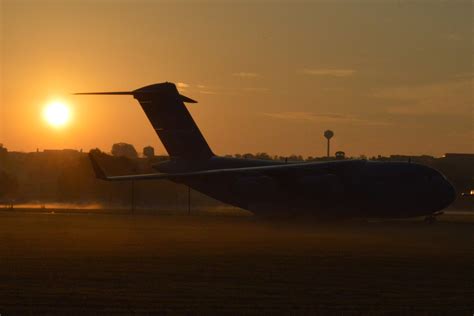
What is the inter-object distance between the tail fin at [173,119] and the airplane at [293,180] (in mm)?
49

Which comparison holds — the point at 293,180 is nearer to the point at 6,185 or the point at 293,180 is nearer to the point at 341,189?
the point at 341,189

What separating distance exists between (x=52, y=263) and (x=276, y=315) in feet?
27.8

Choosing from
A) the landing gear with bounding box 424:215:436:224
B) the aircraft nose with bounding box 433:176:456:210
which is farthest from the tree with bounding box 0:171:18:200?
the aircraft nose with bounding box 433:176:456:210

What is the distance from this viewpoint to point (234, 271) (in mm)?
18984

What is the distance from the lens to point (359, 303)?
14.8 meters

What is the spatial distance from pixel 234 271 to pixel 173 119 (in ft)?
74.8

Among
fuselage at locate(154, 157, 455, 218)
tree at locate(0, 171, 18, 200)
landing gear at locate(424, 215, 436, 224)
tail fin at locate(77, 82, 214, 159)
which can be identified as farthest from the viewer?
tree at locate(0, 171, 18, 200)

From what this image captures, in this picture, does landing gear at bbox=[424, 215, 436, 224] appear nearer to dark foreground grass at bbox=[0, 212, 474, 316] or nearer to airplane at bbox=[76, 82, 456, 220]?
airplane at bbox=[76, 82, 456, 220]

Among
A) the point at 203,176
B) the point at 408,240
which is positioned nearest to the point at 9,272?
the point at 408,240

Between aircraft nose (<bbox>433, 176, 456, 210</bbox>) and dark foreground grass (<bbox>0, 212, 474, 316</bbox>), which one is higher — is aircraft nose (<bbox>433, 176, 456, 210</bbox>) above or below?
above

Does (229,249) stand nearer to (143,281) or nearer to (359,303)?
(143,281)

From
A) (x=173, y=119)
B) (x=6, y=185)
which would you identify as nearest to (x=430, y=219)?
(x=173, y=119)

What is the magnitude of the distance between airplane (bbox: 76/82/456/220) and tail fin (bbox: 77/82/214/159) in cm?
5

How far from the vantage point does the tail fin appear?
4103 centimetres
